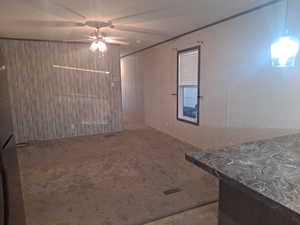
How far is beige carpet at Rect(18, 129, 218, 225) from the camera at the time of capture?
2168 millimetres

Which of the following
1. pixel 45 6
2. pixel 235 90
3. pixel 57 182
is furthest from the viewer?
pixel 235 90

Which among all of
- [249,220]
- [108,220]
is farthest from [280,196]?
[108,220]

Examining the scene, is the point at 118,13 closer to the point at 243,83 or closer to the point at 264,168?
the point at 243,83

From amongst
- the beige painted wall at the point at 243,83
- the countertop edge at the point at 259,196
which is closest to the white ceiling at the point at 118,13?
the beige painted wall at the point at 243,83

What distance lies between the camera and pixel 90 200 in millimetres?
2412

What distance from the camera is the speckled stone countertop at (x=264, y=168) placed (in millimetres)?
844

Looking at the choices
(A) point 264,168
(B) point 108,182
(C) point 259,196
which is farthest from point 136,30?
(C) point 259,196

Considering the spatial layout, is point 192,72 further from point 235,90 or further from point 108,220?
point 108,220

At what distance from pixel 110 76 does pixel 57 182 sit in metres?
3.16

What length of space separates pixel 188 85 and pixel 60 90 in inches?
121

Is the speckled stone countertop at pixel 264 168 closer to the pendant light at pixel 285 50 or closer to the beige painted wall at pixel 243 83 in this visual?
the pendant light at pixel 285 50

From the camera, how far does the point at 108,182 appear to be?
2838mm

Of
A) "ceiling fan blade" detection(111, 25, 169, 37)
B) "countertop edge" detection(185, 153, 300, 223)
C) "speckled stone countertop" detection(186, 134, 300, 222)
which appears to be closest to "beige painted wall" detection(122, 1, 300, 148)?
"ceiling fan blade" detection(111, 25, 169, 37)

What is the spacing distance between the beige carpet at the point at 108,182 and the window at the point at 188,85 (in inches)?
28.3
